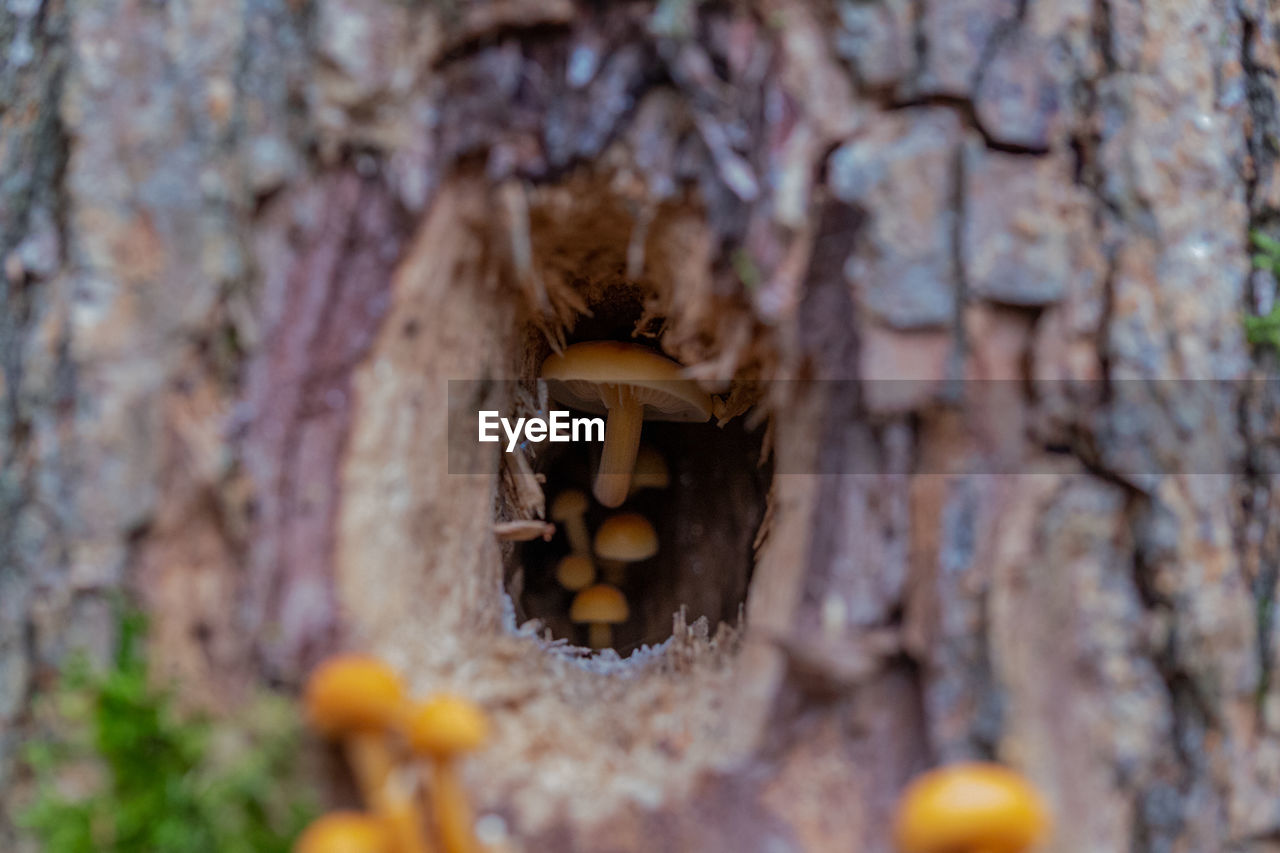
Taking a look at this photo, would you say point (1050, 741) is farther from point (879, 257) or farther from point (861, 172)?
point (861, 172)

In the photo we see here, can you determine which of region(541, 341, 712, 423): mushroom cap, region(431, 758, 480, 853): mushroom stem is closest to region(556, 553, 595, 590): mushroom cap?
region(541, 341, 712, 423): mushroom cap

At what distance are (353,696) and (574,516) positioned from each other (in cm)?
209

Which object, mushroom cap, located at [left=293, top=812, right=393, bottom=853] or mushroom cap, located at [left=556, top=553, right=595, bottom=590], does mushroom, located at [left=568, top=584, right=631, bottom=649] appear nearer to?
mushroom cap, located at [left=556, top=553, right=595, bottom=590]

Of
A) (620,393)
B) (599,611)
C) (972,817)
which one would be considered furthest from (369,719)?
(599,611)

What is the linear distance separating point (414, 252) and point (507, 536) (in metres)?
0.98

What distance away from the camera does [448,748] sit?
1.25 m

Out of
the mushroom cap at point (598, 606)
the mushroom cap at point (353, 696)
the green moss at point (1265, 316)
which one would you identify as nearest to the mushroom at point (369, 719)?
the mushroom cap at point (353, 696)

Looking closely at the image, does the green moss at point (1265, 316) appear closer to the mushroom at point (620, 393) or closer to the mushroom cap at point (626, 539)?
the mushroom at point (620, 393)

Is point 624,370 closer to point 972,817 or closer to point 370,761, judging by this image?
point 370,761

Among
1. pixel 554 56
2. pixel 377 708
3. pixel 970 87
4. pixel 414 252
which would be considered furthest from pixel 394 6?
pixel 377 708

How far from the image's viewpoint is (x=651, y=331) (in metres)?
2.72

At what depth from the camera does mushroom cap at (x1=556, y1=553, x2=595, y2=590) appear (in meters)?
3.26

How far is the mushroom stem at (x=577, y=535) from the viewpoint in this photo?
338 centimetres

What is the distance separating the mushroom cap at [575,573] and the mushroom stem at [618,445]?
24cm
